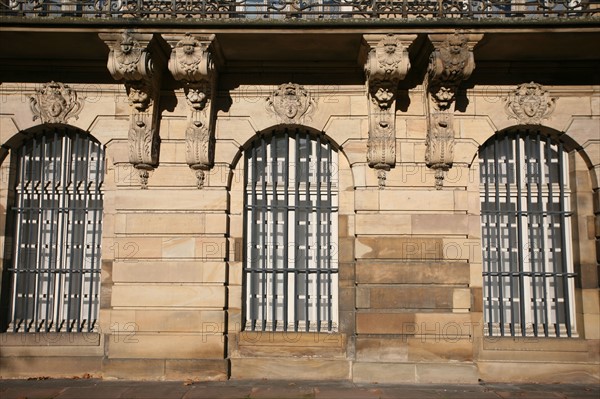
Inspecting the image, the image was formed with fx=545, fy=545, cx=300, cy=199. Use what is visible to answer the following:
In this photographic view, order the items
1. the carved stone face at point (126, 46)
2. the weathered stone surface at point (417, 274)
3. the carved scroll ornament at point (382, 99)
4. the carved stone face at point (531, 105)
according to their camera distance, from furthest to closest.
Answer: the carved stone face at point (531, 105)
the weathered stone surface at point (417, 274)
the carved scroll ornament at point (382, 99)
the carved stone face at point (126, 46)

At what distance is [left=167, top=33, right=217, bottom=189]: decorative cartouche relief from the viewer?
787 cm

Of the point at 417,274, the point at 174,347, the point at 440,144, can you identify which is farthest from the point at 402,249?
the point at 174,347

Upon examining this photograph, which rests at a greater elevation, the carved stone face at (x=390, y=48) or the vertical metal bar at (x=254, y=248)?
the carved stone face at (x=390, y=48)

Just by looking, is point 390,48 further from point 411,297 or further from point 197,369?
point 197,369

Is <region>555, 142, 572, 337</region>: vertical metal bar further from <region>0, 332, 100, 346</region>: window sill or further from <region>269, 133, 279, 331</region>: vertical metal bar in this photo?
<region>0, 332, 100, 346</region>: window sill

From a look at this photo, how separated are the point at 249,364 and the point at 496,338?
12.5 feet

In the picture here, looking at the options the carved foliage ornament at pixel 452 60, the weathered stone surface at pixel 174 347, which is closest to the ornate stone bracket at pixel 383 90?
the carved foliage ornament at pixel 452 60

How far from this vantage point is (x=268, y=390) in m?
7.57

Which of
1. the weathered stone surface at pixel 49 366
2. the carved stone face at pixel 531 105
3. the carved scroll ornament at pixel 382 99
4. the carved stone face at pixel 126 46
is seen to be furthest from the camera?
the carved stone face at pixel 531 105

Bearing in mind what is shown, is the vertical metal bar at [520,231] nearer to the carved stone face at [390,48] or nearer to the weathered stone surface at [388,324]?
the weathered stone surface at [388,324]

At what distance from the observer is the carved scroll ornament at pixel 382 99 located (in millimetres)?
7824

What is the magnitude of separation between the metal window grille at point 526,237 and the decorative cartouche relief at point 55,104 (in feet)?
21.5

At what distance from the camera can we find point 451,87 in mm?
8188

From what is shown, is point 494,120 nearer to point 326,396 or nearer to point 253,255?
point 253,255
